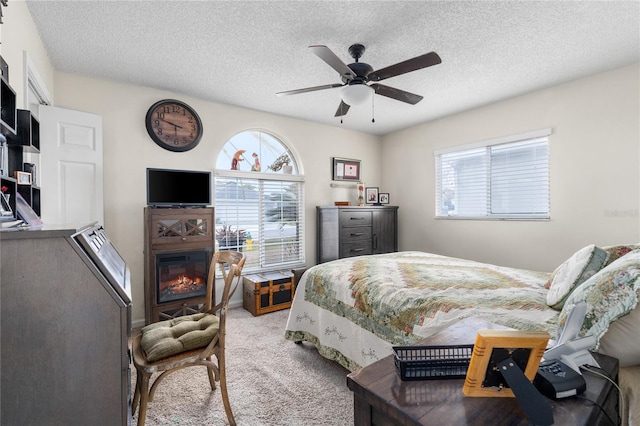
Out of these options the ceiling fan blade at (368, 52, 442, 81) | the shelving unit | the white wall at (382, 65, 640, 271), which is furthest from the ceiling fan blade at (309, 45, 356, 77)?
the white wall at (382, 65, 640, 271)

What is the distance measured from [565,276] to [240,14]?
2.67 m

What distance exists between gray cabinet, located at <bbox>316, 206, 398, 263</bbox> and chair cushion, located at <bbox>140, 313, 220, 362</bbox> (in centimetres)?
254

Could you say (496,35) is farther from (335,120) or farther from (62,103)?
(62,103)

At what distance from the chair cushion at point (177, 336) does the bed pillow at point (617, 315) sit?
1.77m

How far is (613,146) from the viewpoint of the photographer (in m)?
2.95

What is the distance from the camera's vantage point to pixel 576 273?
1.62 metres

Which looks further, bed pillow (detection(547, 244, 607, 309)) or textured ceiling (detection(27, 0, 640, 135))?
textured ceiling (detection(27, 0, 640, 135))

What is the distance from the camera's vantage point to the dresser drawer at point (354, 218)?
4309 mm

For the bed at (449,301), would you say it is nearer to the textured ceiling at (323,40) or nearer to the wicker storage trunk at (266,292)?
the wicker storage trunk at (266,292)

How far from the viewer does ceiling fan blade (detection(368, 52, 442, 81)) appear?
2.02 m

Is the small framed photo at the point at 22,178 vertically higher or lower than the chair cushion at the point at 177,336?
higher

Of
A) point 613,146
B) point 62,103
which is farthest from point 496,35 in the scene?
point 62,103

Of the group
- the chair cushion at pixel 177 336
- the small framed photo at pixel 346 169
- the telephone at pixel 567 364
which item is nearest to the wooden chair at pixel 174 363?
the chair cushion at pixel 177 336

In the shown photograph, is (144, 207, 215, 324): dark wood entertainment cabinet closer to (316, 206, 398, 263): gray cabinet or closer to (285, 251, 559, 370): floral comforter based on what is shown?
(285, 251, 559, 370): floral comforter
